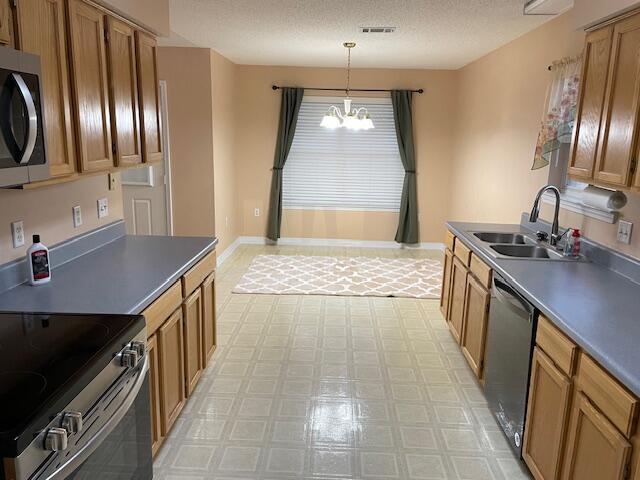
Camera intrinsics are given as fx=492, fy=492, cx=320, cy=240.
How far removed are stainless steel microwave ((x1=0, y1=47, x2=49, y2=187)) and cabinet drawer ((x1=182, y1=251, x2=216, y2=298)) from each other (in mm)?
1050

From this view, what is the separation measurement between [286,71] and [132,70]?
423 centimetres

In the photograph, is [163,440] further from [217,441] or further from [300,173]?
[300,173]

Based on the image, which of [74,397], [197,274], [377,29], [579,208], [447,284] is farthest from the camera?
[377,29]

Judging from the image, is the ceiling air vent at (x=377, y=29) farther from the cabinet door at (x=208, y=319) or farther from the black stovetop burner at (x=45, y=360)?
the black stovetop burner at (x=45, y=360)

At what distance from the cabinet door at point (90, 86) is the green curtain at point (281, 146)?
4.41 metres

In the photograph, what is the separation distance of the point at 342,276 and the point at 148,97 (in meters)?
3.30

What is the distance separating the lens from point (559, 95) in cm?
335

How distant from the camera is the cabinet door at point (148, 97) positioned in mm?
2873

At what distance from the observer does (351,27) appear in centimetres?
422

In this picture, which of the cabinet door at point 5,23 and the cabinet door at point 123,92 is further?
the cabinet door at point 123,92

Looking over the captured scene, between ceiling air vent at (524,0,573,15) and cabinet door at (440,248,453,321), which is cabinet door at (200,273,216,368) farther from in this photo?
ceiling air vent at (524,0,573,15)

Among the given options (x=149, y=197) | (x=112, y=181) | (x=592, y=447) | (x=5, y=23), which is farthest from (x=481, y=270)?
(x=149, y=197)

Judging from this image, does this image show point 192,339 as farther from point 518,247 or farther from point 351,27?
point 351,27

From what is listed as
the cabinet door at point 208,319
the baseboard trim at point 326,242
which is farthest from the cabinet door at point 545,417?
the baseboard trim at point 326,242
